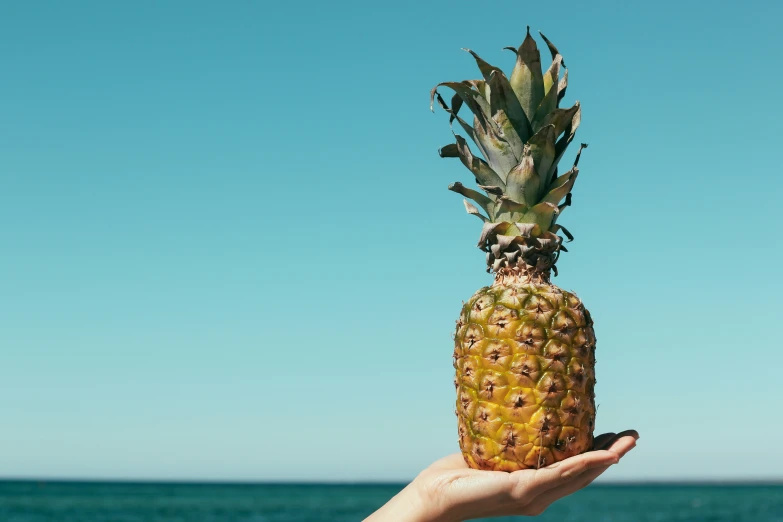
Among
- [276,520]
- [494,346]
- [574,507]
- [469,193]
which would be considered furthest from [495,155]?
[574,507]

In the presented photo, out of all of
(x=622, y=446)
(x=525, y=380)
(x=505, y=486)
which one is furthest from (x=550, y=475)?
(x=622, y=446)

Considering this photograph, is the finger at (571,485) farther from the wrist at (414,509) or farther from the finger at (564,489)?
the wrist at (414,509)

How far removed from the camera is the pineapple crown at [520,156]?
22.5 feet

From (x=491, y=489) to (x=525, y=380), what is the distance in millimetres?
853

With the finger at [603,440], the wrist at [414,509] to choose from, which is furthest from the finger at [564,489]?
the wrist at [414,509]

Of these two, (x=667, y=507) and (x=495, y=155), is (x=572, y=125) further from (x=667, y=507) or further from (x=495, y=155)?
(x=667, y=507)

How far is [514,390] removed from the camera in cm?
648

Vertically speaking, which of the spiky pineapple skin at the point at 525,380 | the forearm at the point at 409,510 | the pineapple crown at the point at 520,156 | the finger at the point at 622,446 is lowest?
the forearm at the point at 409,510

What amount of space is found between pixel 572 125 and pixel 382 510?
11.2 feet

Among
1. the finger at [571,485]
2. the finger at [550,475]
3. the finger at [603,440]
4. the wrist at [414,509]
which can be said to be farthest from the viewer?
the finger at [603,440]

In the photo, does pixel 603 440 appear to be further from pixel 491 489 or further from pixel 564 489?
pixel 491 489

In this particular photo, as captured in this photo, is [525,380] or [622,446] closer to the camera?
[525,380]

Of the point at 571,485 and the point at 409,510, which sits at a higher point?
the point at 571,485

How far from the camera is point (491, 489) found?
611 cm
